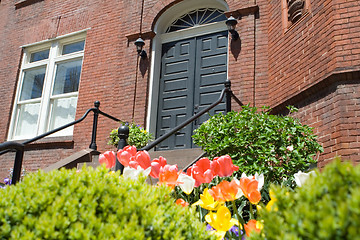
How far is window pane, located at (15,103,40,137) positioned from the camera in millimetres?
9898

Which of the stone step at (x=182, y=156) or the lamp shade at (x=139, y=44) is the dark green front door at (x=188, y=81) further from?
the stone step at (x=182, y=156)

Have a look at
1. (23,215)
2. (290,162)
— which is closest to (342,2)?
(290,162)

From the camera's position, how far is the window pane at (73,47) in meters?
9.67

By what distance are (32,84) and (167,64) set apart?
428cm

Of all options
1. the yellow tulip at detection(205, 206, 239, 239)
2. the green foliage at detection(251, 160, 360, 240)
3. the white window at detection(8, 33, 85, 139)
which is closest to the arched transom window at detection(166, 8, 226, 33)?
the white window at detection(8, 33, 85, 139)

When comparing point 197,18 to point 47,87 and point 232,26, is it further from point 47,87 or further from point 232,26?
point 47,87

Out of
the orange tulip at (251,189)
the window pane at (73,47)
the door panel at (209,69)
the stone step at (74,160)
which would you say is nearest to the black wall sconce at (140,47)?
the door panel at (209,69)

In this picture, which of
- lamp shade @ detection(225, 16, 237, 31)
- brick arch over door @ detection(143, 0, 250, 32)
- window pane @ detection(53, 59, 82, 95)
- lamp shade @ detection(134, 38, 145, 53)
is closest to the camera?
lamp shade @ detection(225, 16, 237, 31)

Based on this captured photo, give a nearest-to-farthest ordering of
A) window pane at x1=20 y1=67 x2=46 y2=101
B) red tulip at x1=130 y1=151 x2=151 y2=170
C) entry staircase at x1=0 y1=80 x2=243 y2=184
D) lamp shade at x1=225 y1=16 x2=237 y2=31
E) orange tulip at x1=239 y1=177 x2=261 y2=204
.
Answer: orange tulip at x1=239 y1=177 x2=261 y2=204
red tulip at x1=130 y1=151 x2=151 y2=170
entry staircase at x1=0 y1=80 x2=243 y2=184
lamp shade at x1=225 y1=16 x2=237 y2=31
window pane at x1=20 y1=67 x2=46 y2=101

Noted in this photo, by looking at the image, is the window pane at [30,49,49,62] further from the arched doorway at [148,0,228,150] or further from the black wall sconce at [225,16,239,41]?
the black wall sconce at [225,16,239,41]

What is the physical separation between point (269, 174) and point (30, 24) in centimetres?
900

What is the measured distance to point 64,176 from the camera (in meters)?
1.71

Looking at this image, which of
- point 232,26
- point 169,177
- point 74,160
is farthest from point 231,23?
point 169,177

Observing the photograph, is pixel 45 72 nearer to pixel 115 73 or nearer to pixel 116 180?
pixel 115 73
